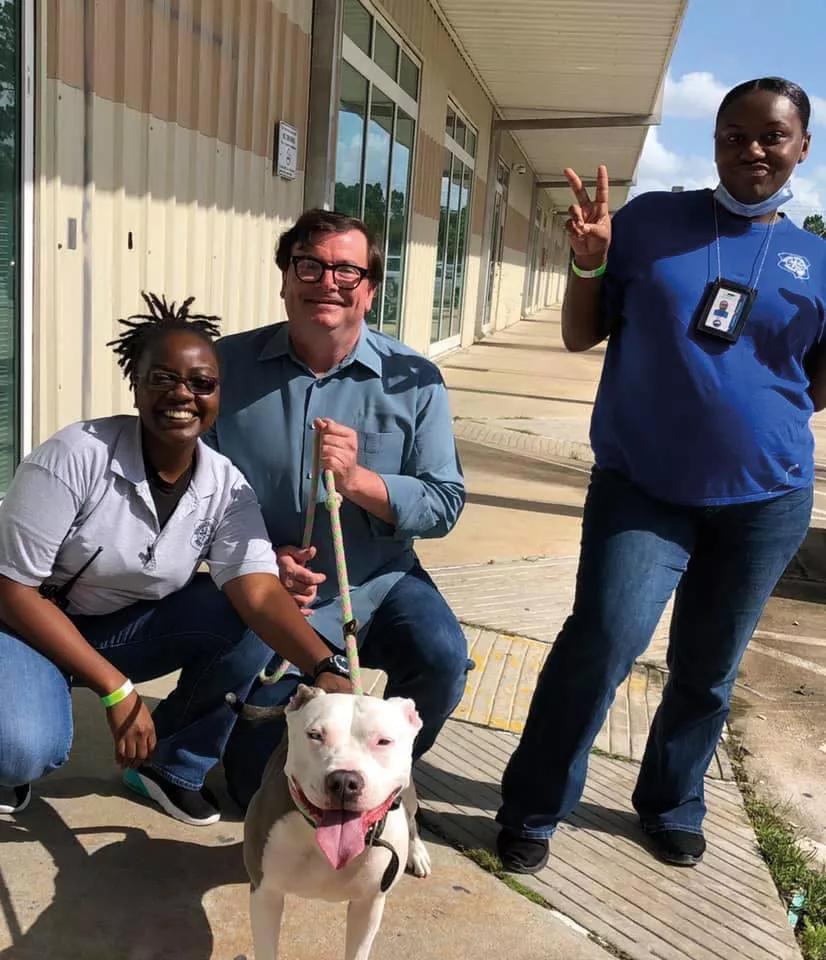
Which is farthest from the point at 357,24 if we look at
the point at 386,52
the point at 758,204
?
the point at 758,204

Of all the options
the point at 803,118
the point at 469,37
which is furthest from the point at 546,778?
the point at 469,37

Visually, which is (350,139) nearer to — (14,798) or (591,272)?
(591,272)

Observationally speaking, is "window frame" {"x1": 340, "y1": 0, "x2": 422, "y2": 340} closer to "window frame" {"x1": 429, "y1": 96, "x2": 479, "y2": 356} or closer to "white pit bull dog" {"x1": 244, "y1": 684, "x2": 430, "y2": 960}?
"window frame" {"x1": 429, "y1": 96, "x2": 479, "y2": 356}

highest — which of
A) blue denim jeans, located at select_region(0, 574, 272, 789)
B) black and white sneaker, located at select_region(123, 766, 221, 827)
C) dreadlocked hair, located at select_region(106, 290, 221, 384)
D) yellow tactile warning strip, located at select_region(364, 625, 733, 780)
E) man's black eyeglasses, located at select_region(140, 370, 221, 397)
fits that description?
dreadlocked hair, located at select_region(106, 290, 221, 384)

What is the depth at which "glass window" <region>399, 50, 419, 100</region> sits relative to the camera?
990 cm

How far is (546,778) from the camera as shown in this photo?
2.64 metres

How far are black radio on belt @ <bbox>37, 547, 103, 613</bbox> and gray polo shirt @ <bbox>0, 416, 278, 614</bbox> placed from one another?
0.01 metres

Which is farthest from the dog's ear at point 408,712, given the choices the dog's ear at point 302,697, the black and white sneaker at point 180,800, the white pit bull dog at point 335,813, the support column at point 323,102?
the support column at point 323,102

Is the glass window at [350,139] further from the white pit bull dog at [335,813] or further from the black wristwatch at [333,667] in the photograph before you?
the white pit bull dog at [335,813]

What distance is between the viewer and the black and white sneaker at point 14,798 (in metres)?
2.65

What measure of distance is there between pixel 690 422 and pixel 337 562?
0.98 meters

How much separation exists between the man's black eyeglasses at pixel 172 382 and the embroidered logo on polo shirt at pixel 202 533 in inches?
14.3

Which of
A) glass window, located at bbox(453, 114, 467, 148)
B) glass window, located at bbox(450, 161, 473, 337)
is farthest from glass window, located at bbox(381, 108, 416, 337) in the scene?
glass window, located at bbox(450, 161, 473, 337)

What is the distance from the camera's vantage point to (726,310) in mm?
2391
